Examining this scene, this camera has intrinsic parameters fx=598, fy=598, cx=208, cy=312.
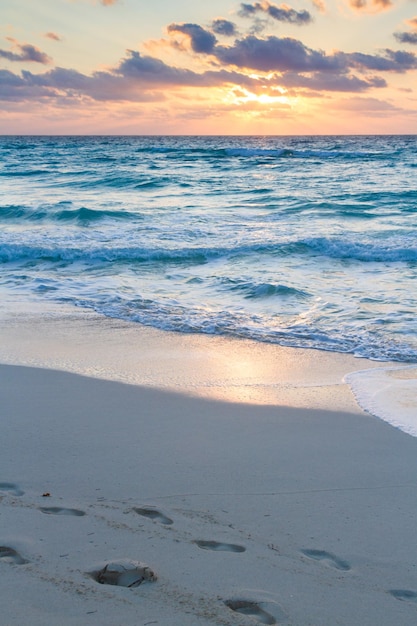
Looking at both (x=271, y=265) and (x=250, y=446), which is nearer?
(x=250, y=446)

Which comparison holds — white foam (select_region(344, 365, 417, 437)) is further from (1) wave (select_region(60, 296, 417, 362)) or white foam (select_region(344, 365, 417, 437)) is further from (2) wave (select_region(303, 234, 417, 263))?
(2) wave (select_region(303, 234, 417, 263))

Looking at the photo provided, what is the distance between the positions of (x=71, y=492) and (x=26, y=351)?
9.93 feet

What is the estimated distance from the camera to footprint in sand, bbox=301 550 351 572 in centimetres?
268

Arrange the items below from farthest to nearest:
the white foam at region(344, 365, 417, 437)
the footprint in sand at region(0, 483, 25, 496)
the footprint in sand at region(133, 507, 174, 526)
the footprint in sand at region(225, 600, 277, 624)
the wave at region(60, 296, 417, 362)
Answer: the wave at region(60, 296, 417, 362) < the white foam at region(344, 365, 417, 437) < the footprint in sand at region(0, 483, 25, 496) < the footprint in sand at region(133, 507, 174, 526) < the footprint in sand at region(225, 600, 277, 624)

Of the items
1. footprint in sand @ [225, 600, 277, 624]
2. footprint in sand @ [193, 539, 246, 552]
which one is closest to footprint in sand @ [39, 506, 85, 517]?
footprint in sand @ [193, 539, 246, 552]

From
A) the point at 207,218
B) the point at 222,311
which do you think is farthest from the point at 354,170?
the point at 222,311

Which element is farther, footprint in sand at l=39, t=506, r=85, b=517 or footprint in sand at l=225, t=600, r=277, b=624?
footprint in sand at l=39, t=506, r=85, b=517

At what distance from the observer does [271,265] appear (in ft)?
36.5

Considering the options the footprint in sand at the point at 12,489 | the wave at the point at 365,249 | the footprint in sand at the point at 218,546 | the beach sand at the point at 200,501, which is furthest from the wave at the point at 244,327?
the wave at the point at 365,249

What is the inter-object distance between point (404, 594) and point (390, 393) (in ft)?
8.73

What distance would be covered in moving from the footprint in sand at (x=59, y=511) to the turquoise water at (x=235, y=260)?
3.90 metres

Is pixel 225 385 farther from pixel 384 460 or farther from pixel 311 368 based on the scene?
pixel 384 460

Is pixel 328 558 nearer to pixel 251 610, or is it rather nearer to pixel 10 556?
pixel 251 610

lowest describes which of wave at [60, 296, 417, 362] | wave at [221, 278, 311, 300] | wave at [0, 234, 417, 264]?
wave at [60, 296, 417, 362]
